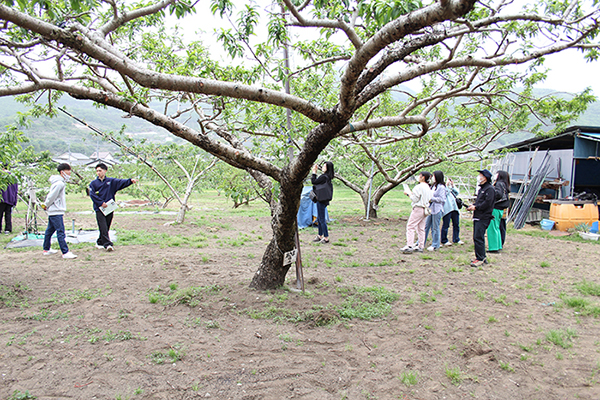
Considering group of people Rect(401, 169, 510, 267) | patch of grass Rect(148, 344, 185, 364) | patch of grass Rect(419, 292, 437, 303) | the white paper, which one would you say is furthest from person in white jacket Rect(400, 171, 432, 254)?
the white paper

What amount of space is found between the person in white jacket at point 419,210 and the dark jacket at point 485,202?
107 cm

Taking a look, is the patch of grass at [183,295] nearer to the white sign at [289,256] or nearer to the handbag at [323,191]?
the white sign at [289,256]

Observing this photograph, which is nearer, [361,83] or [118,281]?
[361,83]

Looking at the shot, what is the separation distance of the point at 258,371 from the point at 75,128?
339 feet

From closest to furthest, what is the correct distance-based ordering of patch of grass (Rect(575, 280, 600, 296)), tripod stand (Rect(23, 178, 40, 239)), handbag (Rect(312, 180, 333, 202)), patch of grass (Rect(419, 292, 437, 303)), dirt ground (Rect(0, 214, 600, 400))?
dirt ground (Rect(0, 214, 600, 400))
patch of grass (Rect(419, 292, 437, 303))
patch of grass (Rect(575, 280, 600, 296))
tripod stand (Rect(23, 178, 40, 239))
handbag (Rect(312, 180, 333, 202))

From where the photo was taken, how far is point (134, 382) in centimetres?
280

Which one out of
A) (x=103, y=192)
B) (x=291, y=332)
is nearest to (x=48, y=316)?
(x=291, y=332)

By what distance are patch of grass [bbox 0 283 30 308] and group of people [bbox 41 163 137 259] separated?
5.48 feet

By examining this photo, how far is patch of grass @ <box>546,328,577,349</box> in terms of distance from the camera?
11.2ft

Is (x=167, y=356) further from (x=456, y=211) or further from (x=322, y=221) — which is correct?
(x=456, y=211)

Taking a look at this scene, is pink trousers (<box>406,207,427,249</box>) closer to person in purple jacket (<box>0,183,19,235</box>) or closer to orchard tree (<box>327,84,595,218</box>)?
orchard tree (<box>327,84,595,218</box>)

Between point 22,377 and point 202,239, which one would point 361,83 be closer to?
point 22,377

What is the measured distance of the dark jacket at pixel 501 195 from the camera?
21.5ft

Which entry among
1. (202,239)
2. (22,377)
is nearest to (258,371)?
(22,377)
